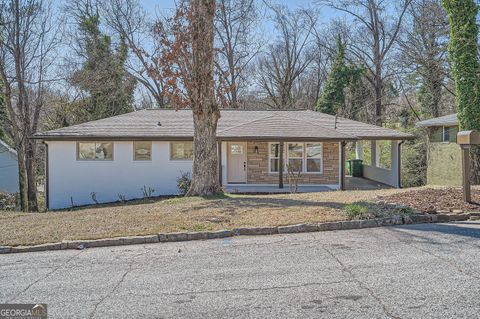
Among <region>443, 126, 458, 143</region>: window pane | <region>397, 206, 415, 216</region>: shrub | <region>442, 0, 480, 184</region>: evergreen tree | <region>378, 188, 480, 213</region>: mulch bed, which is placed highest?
<region>442, 0, 480, 184</region>: evergreen tree

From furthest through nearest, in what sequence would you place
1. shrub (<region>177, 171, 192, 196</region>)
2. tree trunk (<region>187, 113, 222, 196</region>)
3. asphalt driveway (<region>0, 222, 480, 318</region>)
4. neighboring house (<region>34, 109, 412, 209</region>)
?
1. neighboring house (<region>34, 109, 412, 209</region>)
2. shrub (<region>177, 171, 192, 196</region>)
3. tree trunk (<region>187, 113, 222, 196</region>)
4. asphalt driveway (<region>0, 222, 480, 318</region>)

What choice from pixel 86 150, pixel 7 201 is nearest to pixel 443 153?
pixel 86 150

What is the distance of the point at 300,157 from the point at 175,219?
10623mm

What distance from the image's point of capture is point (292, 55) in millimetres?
34938

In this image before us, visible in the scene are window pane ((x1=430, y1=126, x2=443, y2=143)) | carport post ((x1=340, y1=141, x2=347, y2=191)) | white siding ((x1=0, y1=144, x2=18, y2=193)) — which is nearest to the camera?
carport post ((x1=340, y1=141, x2=347, y2=191))

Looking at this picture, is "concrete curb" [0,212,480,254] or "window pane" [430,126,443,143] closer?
"concrete curb" [0,212,480,254]

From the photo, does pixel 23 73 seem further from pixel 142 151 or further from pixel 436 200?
pixel 436 200

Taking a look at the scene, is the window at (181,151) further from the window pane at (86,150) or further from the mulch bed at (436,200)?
the mulch bed at (436,200)

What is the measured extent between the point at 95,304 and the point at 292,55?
3332 cm

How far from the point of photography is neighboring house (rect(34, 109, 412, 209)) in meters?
16.2

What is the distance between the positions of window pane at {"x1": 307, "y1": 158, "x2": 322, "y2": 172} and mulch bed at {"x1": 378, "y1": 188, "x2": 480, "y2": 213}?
7298 mm

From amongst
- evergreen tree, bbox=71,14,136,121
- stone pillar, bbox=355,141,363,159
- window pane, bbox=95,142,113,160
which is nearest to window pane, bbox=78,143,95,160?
window pane, bbox=95,142,113,160

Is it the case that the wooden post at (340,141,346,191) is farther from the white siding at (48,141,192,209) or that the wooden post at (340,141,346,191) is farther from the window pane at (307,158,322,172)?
the white siding at (48,141,192,209)

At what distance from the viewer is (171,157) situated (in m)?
16.6
